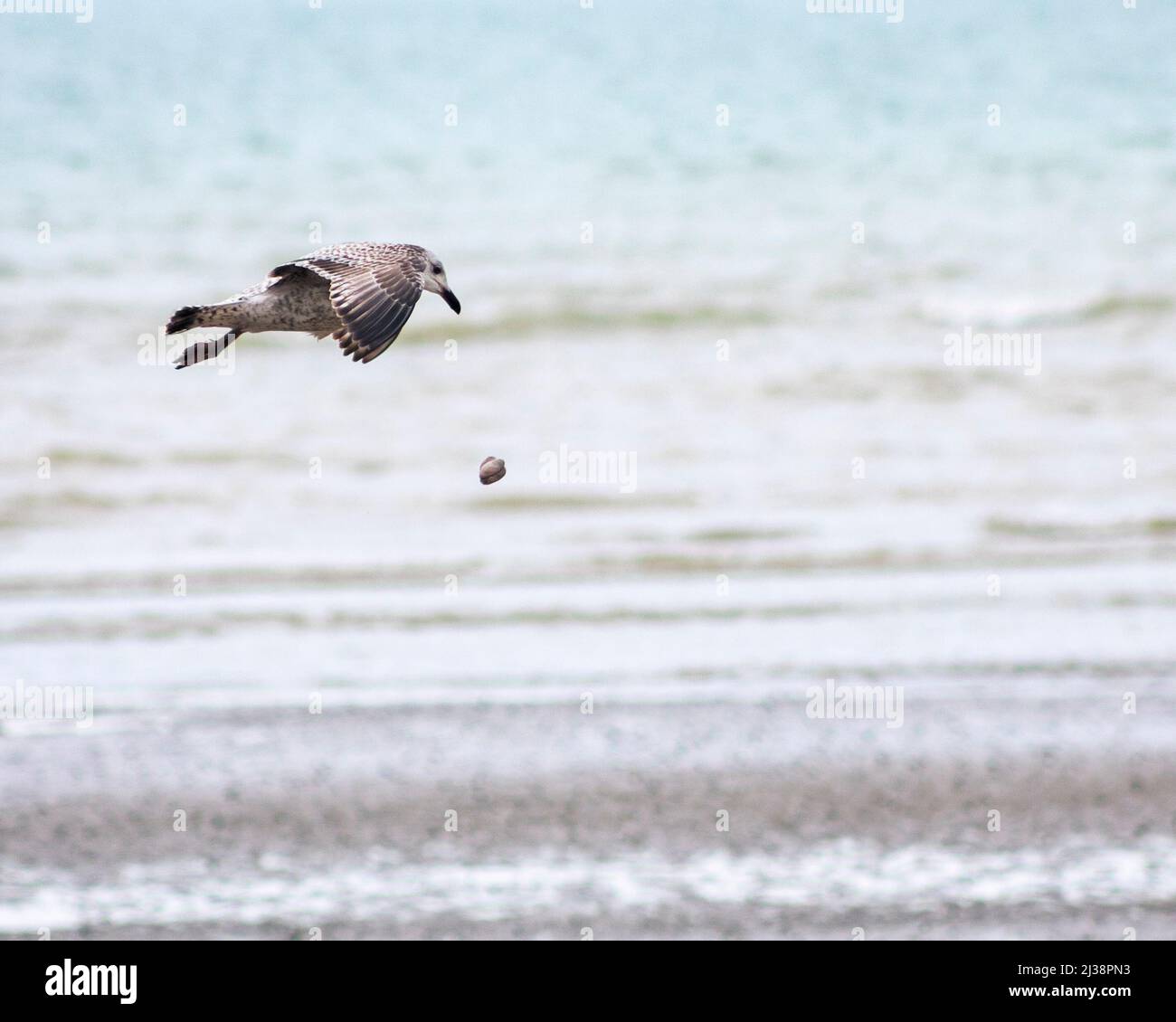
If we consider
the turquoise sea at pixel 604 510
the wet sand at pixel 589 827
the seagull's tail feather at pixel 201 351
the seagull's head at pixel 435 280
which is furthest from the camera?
the turquoise sea at pixel 604 510

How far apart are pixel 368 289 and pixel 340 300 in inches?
2.9

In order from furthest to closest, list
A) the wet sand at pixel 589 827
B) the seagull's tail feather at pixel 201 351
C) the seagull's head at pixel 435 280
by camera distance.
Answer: the wet sand at pixel 589 827 → the seagull's head at pixel 435 280 → the seagull's tail feather at pixel 201 351

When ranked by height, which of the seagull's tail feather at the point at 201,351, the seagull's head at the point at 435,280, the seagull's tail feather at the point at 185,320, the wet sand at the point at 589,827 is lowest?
the wet sand at the point at 589,827

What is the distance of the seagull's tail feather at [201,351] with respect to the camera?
240 cm

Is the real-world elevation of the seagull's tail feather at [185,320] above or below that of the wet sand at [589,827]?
above

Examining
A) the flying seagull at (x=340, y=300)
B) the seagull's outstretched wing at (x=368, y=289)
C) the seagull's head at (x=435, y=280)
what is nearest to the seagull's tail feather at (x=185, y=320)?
the flying seagull at (x=340, y=300)

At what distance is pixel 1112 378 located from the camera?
52.2 ft

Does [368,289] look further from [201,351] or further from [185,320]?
[201,351]

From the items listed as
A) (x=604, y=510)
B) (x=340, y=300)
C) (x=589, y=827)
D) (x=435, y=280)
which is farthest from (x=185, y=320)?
(x=604, y=510)

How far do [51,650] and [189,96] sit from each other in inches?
924

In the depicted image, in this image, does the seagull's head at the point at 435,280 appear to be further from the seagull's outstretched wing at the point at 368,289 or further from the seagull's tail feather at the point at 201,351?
the seagull's tail feather at the point at 201,351

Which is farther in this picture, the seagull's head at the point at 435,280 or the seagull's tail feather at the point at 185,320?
the seagull's head at the point at 435,280

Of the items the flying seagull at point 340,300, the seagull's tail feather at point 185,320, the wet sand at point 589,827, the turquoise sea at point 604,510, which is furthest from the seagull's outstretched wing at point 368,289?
the wet sand at point 589,827

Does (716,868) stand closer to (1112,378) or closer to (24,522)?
(24,522)
